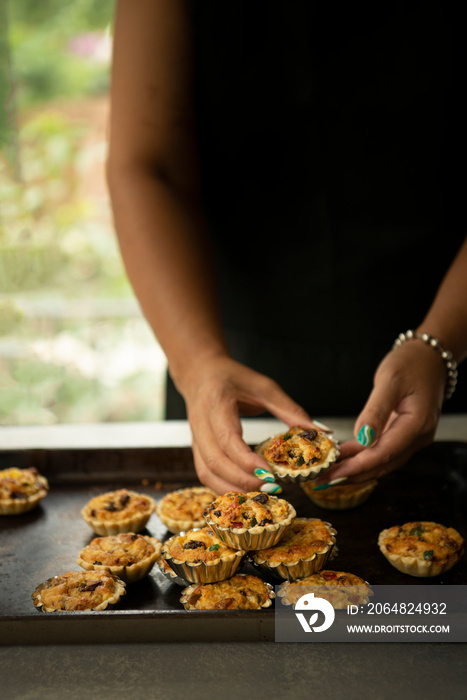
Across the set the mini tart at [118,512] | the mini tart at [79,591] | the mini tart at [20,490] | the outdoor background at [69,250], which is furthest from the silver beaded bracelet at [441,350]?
the outdoor background at [69,250]

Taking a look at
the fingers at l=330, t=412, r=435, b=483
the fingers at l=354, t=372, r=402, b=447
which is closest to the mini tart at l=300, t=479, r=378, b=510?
the fingers at l=330, t=412, r=435, b=483

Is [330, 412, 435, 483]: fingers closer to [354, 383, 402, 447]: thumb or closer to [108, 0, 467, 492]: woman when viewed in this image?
[354, 383, 402, 447]: thumb

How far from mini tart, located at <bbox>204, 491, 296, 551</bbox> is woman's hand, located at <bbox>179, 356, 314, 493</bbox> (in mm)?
51

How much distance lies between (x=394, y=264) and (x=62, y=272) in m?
4.33

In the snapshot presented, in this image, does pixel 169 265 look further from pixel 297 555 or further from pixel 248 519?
pixel 297 555

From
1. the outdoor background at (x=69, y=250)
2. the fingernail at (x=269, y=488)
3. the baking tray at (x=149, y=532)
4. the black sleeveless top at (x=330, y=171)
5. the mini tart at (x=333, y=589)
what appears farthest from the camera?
the outdoor background at (x=69, y=250)

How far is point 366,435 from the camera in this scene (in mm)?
2166

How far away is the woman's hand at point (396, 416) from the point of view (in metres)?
2.17

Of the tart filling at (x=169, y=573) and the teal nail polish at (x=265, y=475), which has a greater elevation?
the teal nail polish at (x=265, y=475)

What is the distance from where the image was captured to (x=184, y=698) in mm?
1444

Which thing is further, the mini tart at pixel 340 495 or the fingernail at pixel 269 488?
the mini tart at pixel 340 495

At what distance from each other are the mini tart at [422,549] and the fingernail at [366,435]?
326 mm

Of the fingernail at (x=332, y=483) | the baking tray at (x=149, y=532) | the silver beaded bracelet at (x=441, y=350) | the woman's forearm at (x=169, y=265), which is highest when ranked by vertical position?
the woman's forearm at (x=169, y=265)

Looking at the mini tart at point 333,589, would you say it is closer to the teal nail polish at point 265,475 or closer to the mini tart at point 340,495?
the teal nail polish at point 265,475
